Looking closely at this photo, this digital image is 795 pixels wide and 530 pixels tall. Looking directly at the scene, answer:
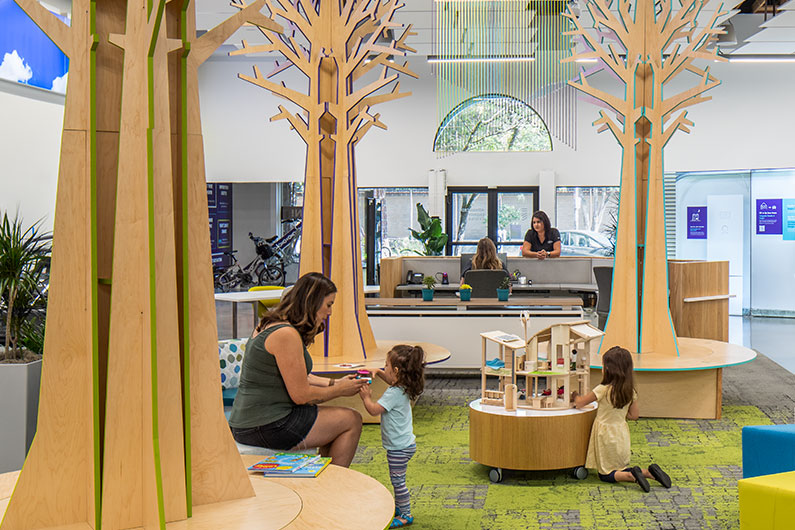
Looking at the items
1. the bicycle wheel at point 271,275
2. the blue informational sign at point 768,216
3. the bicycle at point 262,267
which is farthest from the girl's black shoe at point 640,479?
the bicycle wheel at point 271,275

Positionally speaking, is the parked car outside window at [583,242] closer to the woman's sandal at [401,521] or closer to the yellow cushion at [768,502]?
the woman's sandal at [401,521]

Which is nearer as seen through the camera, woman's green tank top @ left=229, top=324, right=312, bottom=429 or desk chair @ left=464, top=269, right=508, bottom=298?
woman's green tank top @ left=229, top=324, right=312, bottom=429

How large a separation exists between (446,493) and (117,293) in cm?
257

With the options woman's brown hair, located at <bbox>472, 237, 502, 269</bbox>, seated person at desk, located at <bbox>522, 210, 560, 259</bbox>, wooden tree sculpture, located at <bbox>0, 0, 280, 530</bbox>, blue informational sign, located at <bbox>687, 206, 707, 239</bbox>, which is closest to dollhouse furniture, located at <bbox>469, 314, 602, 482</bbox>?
wooden tree sculpture, located at <bbox>0, 0, 280, 530</bbox>

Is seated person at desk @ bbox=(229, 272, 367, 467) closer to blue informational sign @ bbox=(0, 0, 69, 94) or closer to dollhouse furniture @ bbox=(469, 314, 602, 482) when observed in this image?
dollhouse furniture @ bbox=(469, 314, 602, 482)

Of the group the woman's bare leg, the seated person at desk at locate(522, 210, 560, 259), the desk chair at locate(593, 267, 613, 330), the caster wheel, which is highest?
the seated person at desk at locate(522, 210, 560, 259)

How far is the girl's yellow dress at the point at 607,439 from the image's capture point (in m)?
4.53

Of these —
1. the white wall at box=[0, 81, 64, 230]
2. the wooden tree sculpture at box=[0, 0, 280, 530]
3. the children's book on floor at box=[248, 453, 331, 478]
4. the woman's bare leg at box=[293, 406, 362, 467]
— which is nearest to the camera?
the wooden tree sculpture at box=[0, 0, 280, 530]

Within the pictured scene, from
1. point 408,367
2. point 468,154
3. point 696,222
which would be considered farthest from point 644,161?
point 468,154

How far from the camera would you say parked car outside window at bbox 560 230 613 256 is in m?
15.2

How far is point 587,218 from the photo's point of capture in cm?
1516

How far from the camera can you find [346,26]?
242 inches

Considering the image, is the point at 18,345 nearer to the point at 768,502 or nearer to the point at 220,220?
the point at 768,502

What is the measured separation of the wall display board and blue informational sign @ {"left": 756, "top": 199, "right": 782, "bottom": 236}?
989cm
